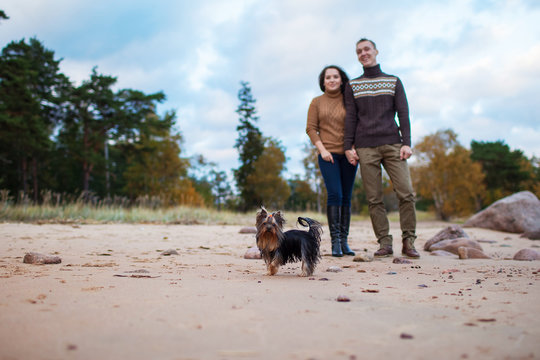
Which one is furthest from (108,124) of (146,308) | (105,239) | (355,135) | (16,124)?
(146,308)

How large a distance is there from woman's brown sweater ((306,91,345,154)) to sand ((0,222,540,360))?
199 cm

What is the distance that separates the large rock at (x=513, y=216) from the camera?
40.4 feet

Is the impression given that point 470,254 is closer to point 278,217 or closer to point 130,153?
point 278,217

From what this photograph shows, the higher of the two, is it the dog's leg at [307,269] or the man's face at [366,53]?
the man's face at [366,53]

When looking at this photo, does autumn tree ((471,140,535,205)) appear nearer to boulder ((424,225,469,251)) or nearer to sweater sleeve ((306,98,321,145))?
boulder ((424,225,469,251))

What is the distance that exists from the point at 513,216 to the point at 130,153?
1057 inches

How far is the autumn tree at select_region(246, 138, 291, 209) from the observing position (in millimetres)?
31859

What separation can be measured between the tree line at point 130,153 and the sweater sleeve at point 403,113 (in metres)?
20.1

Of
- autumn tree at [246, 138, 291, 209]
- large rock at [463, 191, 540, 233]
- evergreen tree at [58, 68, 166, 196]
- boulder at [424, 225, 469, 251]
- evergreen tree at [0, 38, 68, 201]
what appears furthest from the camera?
autumn tree at [246, 138, 291, 209]

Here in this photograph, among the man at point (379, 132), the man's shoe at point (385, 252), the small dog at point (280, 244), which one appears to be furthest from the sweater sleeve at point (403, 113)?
the small dog at point (280, 244)

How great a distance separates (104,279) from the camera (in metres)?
3.23

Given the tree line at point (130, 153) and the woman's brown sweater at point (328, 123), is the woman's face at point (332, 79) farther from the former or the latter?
the tree line at point (130, 153)

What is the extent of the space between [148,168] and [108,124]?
4330 mm

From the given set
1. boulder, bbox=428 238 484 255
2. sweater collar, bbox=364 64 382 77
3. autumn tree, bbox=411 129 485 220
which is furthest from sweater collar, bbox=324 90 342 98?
autumn tree, bbox=411 129 485 220
